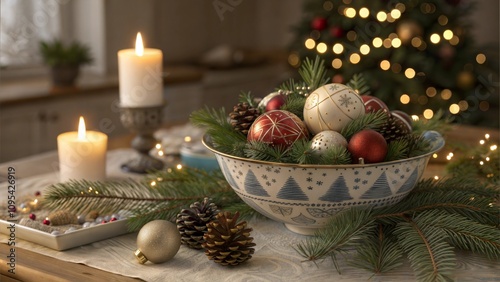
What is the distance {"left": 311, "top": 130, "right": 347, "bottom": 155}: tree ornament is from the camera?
0.92m

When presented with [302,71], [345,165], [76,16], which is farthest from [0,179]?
[76,16]

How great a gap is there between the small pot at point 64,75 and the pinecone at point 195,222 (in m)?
1.94

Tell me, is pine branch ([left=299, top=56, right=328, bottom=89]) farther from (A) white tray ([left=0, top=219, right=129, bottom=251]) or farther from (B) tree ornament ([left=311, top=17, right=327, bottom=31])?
(B) tree ornament ([left=311, top=17, right=327, bottom=31])

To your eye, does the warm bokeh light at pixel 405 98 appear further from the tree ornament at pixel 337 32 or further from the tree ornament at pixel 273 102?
the tree ornament at pixel 273 102

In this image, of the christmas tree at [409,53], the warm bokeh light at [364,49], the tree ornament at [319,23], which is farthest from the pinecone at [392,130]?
the tree ornament at [319,23]

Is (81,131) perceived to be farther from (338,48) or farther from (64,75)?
(338,48)

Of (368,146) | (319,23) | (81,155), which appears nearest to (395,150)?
(368,146)

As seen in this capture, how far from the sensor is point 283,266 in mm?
903

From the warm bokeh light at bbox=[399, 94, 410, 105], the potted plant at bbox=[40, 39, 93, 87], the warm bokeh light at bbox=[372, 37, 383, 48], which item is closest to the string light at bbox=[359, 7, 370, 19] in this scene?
the warm bokeh light at bbox=[372, 37, 383, 48]

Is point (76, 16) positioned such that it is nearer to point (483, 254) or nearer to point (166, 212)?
point (166, 212)

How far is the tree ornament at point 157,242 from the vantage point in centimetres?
90

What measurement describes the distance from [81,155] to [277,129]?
1.45ft

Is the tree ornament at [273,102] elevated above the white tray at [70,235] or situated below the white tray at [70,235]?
above

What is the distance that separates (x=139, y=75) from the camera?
53.9 inches
